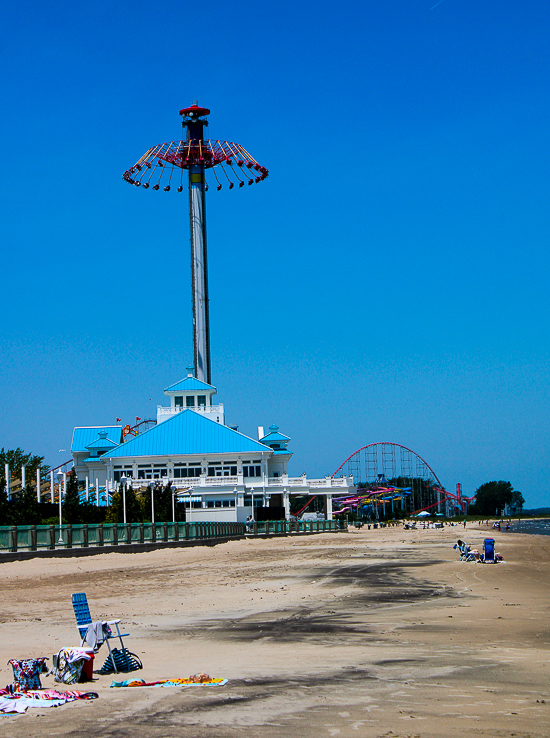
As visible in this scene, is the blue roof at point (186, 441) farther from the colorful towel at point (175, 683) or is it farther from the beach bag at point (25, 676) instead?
the colorful towel at point (175, 683)

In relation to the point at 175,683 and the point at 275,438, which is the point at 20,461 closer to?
the point at 275,438

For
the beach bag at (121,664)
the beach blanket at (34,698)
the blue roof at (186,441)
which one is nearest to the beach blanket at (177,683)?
the beach blanket at (34,698)

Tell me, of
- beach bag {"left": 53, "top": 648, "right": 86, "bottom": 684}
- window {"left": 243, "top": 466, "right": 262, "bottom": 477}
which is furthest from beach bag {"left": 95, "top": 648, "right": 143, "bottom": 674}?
window {"left": 243, "top": 466, "right": 262, "bottom": 477}

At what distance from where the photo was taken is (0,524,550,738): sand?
7.36 m

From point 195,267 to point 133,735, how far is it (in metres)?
88.0

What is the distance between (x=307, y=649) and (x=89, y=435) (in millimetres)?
77568

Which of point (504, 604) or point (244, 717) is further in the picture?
point (504, 604)

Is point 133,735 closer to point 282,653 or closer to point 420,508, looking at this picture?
point 282,653

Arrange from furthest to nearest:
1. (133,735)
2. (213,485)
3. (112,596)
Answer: (213,485) → (112,596) → (133,735)

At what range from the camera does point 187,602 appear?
18.0 m

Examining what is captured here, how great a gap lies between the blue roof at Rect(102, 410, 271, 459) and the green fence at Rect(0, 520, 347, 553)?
45.4 ft

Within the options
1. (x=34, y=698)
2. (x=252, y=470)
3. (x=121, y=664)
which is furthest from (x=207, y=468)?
(x=34, y=698)

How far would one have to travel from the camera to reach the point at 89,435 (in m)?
85.9

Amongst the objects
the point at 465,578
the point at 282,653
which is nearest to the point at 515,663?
the point at 282,653
